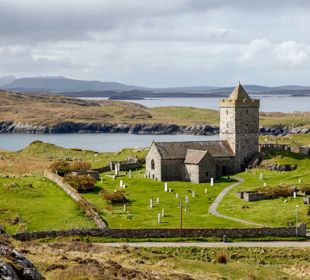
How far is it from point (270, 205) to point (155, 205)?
1044 centimetres

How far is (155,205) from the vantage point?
182 ft

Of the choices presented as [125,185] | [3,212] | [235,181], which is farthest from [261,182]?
[3,212]

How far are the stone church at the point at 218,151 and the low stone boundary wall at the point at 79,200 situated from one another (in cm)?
1148

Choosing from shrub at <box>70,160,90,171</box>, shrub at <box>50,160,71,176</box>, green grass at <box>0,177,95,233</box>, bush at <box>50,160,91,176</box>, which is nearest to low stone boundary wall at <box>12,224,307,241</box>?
green grass at <box>0,177,95,233</box>

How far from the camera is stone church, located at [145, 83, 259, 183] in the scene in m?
69.3

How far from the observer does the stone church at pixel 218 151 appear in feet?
227

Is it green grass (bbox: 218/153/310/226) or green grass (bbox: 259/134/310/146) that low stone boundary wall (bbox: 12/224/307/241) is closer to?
green grass (bbox: 218/153/310/226)

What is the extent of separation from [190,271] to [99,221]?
13705 mm

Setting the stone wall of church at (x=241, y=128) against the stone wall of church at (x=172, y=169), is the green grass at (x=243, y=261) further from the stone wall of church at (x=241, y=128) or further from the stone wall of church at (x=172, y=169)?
the stone wall of church at (x=241, y=128)

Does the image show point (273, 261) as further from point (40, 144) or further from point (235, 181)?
point (40, 144)

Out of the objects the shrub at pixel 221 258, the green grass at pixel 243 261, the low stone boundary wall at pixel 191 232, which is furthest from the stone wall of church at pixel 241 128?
the shrub at pixel 221 258

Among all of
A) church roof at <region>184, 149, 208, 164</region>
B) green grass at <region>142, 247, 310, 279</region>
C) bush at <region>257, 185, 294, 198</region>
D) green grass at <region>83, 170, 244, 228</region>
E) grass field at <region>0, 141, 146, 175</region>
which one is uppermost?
church roof at <region>184, 149, 208, 164</region>

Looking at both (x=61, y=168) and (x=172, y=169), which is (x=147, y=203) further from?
(x=61, y=168)

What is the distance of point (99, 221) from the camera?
4759 centimetres
